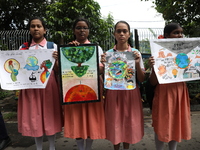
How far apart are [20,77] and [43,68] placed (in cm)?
28

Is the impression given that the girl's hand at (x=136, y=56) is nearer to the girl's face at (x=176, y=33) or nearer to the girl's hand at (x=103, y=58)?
the girl's hand at (x=103, y=58)

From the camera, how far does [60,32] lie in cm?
657

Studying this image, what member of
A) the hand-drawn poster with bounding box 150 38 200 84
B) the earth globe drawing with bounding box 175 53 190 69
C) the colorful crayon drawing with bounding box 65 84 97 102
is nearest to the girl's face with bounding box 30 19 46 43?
the colorful crayon drawing with bounding box 65 84 97 102

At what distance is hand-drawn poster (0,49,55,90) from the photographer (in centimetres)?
193

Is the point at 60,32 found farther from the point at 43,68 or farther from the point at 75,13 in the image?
the point at 43,68

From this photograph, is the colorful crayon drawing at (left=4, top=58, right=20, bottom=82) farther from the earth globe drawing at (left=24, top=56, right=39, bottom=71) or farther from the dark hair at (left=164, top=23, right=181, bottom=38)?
the dark hair at (left=164, top=23, right=181, bottom=38)

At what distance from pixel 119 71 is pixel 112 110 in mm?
435

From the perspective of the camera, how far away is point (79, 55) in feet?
6.14

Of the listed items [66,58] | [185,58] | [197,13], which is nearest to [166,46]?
[185,58]

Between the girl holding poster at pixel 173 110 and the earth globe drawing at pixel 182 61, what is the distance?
0.20 m

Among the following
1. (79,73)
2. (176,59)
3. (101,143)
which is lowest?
(101,143)

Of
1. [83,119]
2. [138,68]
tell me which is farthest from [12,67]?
[138,68]

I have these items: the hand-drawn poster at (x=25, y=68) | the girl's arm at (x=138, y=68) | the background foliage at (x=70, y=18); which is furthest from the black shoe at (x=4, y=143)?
the background foliage at (x=70, y=18)

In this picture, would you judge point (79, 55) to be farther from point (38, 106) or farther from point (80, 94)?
point (38, 106)
